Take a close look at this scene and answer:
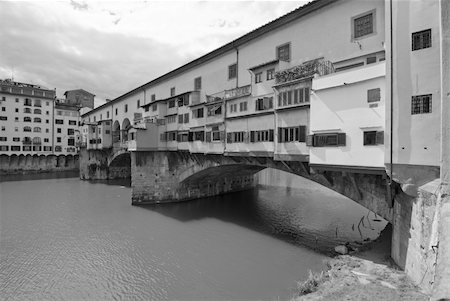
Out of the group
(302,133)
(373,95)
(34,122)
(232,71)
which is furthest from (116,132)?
(373,95)

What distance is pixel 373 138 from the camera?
40.3ft

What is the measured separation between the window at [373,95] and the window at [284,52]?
313 inches

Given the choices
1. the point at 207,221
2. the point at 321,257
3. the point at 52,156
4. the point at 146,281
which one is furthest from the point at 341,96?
the point at 52,156

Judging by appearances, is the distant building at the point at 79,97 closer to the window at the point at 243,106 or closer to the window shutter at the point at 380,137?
the window at the point at 243,106

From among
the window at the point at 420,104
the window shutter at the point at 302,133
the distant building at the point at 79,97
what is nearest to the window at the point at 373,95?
the window at the point at 420,104

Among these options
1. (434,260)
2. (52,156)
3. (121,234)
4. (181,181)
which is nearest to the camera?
(434,260)

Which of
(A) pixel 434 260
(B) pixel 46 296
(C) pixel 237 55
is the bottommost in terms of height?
(B) pixel 46 296

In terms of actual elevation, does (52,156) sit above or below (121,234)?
above

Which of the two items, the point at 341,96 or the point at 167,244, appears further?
the point at 167,244

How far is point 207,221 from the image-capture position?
24562 millimetres

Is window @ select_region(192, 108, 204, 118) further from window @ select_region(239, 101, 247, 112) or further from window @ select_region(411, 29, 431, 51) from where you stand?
window @ select_region(411, 29, 431, 51)

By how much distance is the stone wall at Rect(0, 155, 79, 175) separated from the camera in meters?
61.6

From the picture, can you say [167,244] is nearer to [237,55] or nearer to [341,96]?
[341,96]

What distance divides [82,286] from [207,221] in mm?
12648
